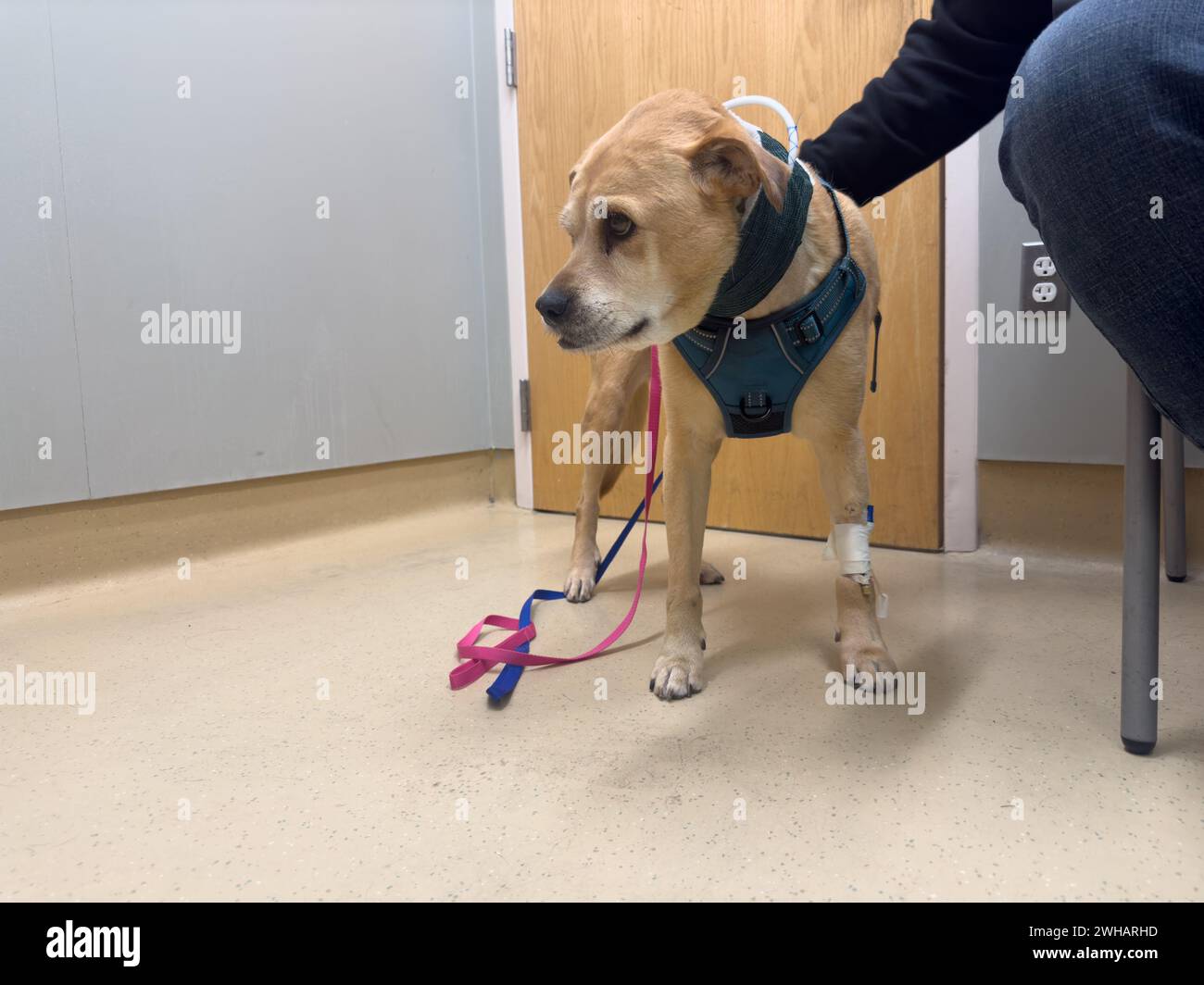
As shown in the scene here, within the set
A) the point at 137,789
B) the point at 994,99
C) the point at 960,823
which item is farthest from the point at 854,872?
the point at 994,99

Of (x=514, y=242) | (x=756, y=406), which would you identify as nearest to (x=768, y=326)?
(x=756, y=406)

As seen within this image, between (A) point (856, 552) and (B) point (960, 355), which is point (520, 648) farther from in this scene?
(B) point (960, 355)

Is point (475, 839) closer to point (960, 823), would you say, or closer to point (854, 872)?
point (854, 872)

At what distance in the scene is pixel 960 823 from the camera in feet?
2.85

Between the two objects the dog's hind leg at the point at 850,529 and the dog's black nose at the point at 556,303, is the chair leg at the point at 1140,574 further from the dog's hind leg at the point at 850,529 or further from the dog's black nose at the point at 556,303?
the dog's black nose at the point at 556,303

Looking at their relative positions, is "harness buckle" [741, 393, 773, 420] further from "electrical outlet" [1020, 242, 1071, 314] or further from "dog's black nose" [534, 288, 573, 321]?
"electrical outlet" [1020, 242, 1071, 314]

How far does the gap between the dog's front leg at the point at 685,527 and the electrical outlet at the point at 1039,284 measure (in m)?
1.01

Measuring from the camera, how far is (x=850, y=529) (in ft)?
4.39

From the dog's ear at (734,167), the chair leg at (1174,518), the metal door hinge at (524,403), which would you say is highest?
the dog's ear at (734,167)

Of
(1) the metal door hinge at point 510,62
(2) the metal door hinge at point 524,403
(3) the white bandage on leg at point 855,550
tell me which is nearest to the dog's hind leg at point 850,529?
(3) the white bandage on leg at point 855,550

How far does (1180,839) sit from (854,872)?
0.34m

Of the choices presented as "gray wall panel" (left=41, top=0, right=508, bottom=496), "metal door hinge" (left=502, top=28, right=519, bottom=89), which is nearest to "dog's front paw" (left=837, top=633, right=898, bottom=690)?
"gray wall panel" (left=41, top=0, right=508, bottom=496)

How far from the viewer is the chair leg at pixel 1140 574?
964mm

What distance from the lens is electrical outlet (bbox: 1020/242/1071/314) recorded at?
1.87 metres
